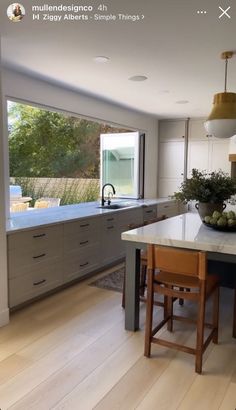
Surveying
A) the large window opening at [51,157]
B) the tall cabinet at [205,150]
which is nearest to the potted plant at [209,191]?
the large window opening at [51,157]

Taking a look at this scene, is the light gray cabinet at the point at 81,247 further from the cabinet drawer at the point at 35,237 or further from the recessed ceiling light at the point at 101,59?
the recessed ceiling light at the point at 101,59

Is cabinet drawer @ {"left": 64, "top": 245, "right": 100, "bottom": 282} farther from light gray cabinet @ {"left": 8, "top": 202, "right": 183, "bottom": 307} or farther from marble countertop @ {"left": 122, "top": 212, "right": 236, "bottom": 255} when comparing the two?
marble countertop @ {"left": 122, "top": 212, "right": 236, "bottom": 255}

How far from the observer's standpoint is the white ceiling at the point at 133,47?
7.06 feet

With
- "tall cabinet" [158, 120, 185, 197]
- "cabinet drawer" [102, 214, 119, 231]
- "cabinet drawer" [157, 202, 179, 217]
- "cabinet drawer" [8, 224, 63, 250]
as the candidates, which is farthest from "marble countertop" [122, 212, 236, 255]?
"tall cabinet" [158, 120, 185, 197]

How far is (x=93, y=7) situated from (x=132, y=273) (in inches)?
77.4

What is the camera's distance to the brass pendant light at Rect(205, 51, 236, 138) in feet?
9.12

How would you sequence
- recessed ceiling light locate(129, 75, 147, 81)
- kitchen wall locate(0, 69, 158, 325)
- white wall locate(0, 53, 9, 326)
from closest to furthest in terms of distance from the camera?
white wall locate(0, 53, 9, 326), kitchen wall locate(0, 69, 158, 325), recessed ceiling light locate(129, 75, 147, 81)

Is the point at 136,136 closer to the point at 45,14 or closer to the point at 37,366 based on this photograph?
the point at 45,14

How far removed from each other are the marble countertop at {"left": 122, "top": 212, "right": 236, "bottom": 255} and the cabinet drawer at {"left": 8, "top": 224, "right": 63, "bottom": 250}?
40.5 inches

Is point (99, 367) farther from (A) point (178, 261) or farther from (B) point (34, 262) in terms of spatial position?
(B) point (34, 262)

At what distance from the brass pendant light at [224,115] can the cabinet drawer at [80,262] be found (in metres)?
2.04

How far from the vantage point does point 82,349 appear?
246 centimetres

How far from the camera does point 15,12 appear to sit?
2158mm

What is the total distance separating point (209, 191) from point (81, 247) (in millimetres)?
1720
